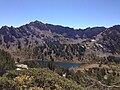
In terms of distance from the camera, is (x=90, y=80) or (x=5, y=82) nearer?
(x=90, y=80)

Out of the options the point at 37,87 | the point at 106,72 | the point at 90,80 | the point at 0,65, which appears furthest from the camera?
the point at 106,72

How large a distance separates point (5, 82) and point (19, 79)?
13.4 feet

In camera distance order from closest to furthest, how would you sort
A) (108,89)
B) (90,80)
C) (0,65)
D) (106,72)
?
(108,89)
(90,80)
(0,65)
(106,72)

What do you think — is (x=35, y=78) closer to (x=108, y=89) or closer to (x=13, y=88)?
(x=13, y=88)

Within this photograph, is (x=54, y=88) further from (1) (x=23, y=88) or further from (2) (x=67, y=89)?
(1) (x=23, y=88)

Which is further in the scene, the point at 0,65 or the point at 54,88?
the point at 0,65

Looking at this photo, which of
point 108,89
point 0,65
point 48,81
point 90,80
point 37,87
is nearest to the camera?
point 108,89

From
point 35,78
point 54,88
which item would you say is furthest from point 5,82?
point 54,88

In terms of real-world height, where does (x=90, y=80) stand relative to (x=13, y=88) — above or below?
above

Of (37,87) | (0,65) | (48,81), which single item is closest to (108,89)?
(37,87)

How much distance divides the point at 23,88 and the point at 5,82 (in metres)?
6.52

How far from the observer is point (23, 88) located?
6344 cm

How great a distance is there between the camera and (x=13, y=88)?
64625 mm

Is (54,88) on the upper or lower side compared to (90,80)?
lower
